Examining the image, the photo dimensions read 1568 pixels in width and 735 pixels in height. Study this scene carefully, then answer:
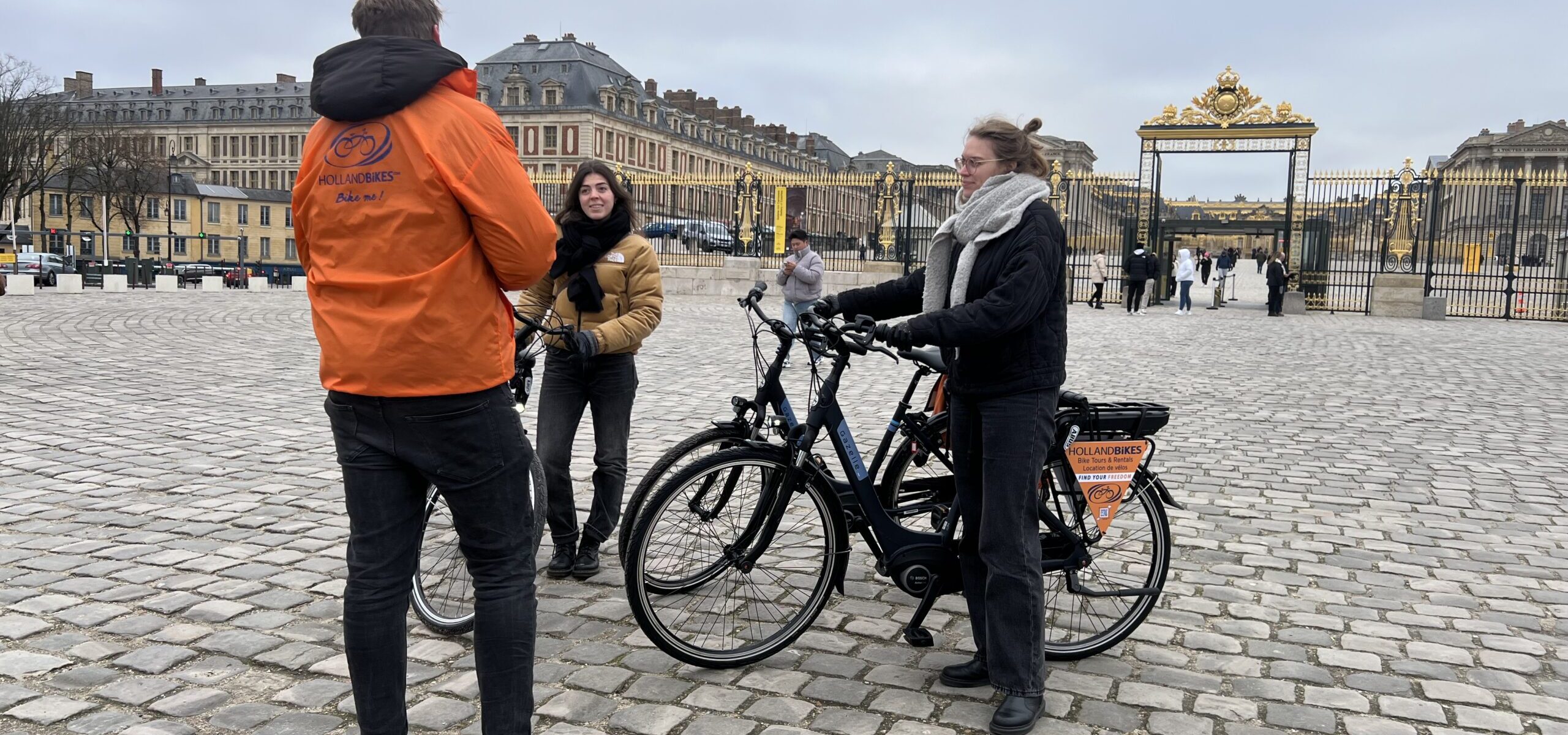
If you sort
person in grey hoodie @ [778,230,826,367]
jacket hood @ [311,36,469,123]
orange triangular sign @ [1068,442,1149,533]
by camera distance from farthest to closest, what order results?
1. person in grey hoodie @ [778,230,826,367]
2. orange triangular sign @ [1068,442,1149,533]
3. jacket hood @ [311,36,469,123]

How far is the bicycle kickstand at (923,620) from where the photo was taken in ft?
13.2

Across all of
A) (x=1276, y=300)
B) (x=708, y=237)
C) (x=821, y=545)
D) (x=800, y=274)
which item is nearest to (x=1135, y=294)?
(x=1276, y=300)

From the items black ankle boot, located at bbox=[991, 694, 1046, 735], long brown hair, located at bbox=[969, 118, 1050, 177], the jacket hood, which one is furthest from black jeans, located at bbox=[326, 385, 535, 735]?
long brown hair, located at bbox=[969, 118, 1050, 177]

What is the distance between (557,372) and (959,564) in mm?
1949

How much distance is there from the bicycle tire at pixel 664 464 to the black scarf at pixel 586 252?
2.98 ft

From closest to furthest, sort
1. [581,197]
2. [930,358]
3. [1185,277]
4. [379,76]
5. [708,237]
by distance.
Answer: [379,76], [930,358], [581,197], [1185,277], [708,237]

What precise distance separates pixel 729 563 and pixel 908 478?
2.51ft

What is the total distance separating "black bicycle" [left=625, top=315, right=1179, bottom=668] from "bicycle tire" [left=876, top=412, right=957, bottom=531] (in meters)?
0.08

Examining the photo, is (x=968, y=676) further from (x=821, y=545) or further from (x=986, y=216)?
(x=986, y=216)

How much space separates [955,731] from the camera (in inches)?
139

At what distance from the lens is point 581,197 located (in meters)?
4.93

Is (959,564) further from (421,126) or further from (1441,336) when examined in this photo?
(1441,336)

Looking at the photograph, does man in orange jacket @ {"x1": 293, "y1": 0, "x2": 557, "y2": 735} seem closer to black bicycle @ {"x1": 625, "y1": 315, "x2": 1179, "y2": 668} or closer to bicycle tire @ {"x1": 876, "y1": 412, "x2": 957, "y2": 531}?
black bicycle @ {"x1": 625, "y1": 315, "x2": 1179, "y2": 668}

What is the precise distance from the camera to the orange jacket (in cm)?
258
